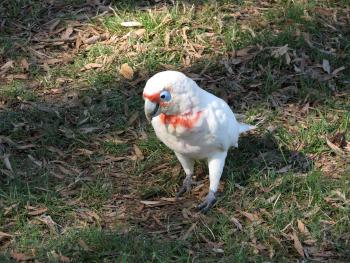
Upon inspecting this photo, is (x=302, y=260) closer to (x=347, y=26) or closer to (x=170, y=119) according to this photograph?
(x=170, y=119)

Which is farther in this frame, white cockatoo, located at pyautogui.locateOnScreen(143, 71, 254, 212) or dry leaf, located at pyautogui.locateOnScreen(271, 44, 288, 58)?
dry leaf, located at pyautogui.locateOnScreen(271, 44, 288, 58)

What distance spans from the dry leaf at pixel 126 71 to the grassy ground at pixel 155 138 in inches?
1.4

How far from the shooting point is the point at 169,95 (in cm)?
374

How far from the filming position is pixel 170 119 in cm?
384

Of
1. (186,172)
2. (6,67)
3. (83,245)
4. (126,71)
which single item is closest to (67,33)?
(6,67)

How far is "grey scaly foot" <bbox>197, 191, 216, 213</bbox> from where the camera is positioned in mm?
4148

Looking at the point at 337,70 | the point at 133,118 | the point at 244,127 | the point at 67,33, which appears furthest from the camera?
the point at 67,33

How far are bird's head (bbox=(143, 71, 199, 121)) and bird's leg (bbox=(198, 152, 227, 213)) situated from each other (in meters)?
0.43

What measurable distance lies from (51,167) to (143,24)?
1.73m

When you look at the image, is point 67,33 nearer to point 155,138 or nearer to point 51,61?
point 51,61

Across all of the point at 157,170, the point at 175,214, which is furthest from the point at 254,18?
the point at 175,214

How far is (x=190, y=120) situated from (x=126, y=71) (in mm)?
1675

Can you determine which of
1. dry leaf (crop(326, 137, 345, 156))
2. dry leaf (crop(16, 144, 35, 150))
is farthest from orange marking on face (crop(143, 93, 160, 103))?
dry leaf (crop(326, 137, 345, 156))

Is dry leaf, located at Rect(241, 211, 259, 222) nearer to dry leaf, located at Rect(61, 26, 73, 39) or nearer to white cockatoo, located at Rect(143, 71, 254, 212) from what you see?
white cockatoo, located at Rect(143, 71, 254, 212)
